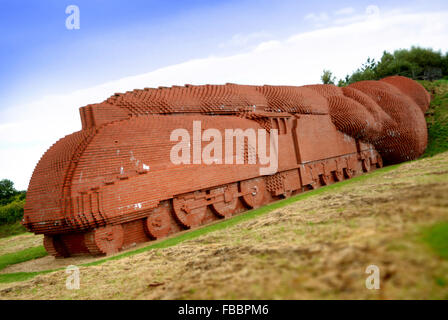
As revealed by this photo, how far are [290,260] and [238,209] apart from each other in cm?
827

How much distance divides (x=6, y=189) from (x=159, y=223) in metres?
26.1

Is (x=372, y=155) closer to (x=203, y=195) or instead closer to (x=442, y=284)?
(x=203, y=195)

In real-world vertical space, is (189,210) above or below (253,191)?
below

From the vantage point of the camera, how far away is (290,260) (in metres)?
3.34

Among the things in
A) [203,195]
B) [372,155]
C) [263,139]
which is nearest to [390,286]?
[203,195]

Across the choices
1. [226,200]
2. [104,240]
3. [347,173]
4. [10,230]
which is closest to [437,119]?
[347,173]

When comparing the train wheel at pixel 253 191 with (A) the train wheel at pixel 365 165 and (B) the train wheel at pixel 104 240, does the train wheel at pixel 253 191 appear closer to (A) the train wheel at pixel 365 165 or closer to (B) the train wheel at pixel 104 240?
(B) the train wheel at pixel 104 240

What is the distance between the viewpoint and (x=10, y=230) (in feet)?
70.6

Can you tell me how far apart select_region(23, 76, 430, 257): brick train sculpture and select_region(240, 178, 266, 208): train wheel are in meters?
0.03

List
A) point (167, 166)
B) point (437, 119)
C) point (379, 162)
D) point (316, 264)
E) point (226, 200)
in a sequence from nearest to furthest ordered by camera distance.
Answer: point (316, 264) < point (167, 166) < point (226, 200) < point (379, 162) < point (437, 119)

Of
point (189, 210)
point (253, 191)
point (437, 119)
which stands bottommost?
point (189, 210)

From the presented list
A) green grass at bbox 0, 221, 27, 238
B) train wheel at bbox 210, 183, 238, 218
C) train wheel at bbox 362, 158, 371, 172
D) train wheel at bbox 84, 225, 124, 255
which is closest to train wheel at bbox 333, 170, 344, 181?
train wheel at bbox 362, 158, 371, 172

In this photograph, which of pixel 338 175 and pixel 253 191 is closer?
pixel 253 191

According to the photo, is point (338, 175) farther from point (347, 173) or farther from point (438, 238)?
point (438, 238)
